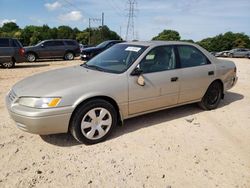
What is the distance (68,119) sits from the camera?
11.1 ft

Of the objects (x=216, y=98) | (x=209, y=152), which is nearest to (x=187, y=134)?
(x=209, y=152)

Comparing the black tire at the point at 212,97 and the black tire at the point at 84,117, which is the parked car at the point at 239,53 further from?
the black tire at the point at 84,117

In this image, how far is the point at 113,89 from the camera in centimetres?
371

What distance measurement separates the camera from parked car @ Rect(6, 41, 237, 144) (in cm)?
332

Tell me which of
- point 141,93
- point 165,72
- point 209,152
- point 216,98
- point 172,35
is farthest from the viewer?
point 172,35

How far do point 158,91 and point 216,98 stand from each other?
1.90 metres

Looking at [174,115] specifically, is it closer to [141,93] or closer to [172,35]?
[141,93]

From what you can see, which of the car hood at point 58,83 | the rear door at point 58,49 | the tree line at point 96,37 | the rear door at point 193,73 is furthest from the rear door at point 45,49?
the tree line at point 96,37

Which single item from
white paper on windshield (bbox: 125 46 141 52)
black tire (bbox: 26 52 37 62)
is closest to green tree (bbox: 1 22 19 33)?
black tire (bbox: 26 52 37 62)

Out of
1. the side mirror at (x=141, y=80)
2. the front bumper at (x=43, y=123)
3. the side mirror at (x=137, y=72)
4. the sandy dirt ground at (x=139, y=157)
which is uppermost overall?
the side mirror at (x=137, y=72)

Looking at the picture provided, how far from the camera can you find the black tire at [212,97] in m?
5.21

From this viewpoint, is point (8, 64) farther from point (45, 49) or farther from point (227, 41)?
point (227, 41)

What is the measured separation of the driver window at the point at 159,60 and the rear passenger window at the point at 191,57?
23cm

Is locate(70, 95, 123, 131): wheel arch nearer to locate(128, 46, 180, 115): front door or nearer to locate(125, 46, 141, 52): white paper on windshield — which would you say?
locate(128, 46, 180, 115): front door
